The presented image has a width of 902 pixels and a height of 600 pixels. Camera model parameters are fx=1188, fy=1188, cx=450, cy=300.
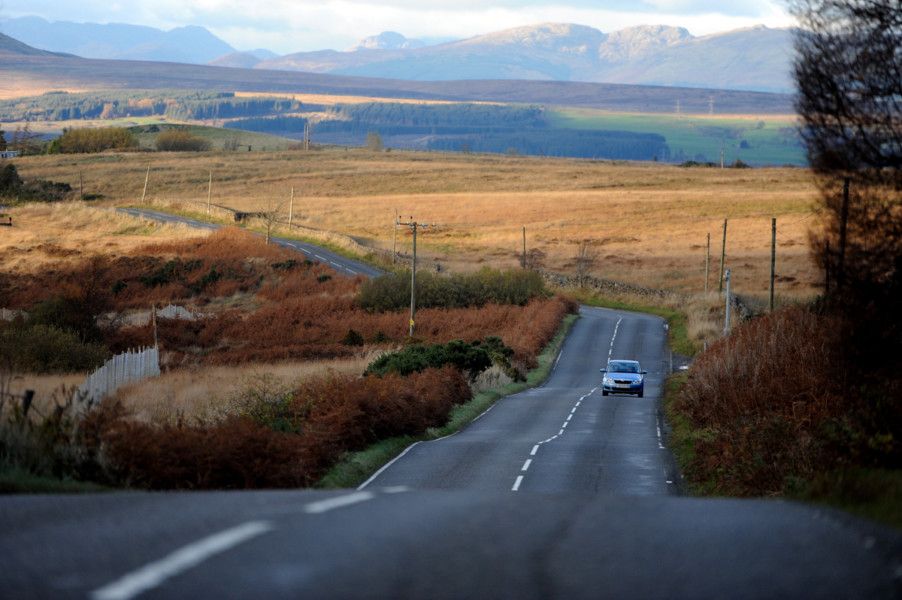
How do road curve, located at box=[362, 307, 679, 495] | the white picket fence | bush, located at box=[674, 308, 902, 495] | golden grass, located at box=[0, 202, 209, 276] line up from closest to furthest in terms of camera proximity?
bush, located at box=[674, 308, 902, 495] < road curve, located at box=[362, 307, 679, 495] < the white picket fence < golden grass, located at box=[0, 202, 209, 276]

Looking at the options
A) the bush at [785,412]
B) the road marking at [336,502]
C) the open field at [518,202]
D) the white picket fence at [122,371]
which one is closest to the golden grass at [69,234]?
the open field at [518,202]

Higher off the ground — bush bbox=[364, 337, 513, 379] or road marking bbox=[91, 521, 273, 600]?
road marking bbox=[91, 521, 273, 600]

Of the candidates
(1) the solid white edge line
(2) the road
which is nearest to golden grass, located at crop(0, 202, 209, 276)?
(1) the solid white edge line

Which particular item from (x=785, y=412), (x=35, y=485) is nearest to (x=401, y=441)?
(x=785, y=412)

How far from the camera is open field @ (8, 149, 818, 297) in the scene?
103 meters

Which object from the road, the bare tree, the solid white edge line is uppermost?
the road

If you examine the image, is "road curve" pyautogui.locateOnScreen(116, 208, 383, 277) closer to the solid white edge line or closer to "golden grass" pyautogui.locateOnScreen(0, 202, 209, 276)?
"golden grass" pyautogui.locateOnScreen(0, 202, 209, 276)

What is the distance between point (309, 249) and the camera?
4208 inches

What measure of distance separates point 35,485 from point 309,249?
9606cm

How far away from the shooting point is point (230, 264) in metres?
91.6

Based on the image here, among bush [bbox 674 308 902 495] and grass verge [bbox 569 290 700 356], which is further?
grass verge [bbox 569 290 700 356]

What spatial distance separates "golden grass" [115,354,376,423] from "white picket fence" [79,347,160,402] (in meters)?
0.56

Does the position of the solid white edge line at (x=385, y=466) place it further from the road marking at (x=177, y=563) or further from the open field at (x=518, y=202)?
the open field at (x=518, y=202)

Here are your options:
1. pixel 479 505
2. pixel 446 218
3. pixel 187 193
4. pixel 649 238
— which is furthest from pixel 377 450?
pixel 187 193
